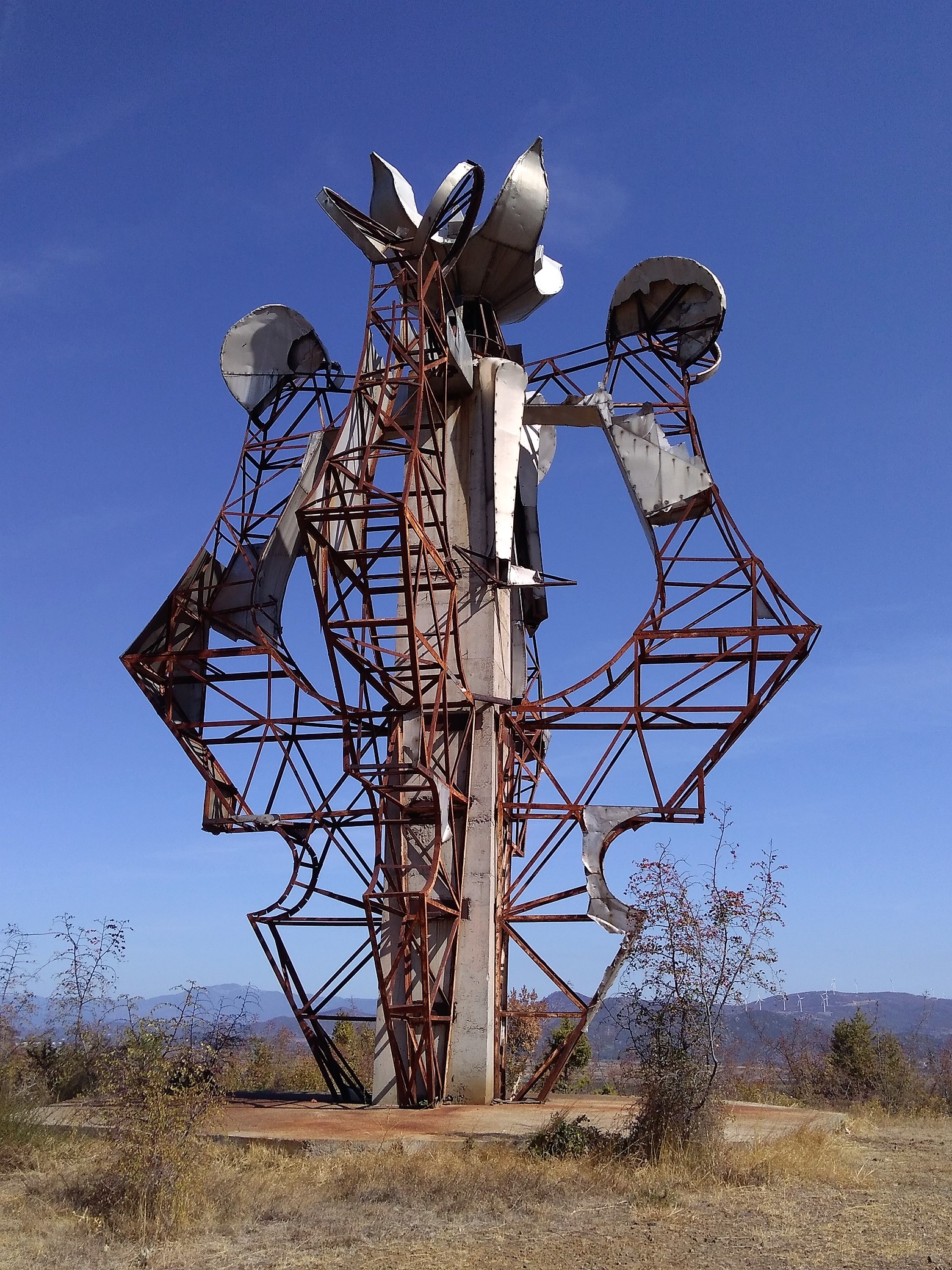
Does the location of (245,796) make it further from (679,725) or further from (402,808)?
(679,725)

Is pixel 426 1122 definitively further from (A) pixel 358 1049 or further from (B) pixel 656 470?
(A) pixel 358 1049

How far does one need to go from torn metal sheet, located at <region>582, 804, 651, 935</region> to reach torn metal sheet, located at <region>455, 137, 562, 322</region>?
11123mm

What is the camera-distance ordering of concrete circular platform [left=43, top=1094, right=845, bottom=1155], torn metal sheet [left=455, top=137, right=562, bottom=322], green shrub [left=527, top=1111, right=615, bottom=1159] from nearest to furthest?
green shrub [left=527, top=1111, right=615, bottom=1159], concrete circular platform [left=43, top=1094, right=845, bottom=1155], torn metal sheet [left=455, top=137, right=562, bottom=322]

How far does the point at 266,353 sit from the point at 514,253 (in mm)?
5427

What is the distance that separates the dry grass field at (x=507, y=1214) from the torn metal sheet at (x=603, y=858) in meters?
5.05

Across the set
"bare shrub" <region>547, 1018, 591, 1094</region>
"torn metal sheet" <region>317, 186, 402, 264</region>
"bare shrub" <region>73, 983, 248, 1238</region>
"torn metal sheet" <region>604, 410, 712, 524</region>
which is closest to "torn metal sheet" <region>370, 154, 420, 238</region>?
"torn metal sheet" <region>317, 186, 402, 264</region>

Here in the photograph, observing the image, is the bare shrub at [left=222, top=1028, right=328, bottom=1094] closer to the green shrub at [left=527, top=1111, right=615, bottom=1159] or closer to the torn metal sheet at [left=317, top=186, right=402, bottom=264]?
the green shrub at [left=527, top=1111, right=615, bottom=1159]

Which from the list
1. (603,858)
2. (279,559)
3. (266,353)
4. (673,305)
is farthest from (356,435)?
(603,858)

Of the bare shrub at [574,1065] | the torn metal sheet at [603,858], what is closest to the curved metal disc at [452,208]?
the torn metal sheet at [603,858]

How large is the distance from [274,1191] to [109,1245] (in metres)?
2.13

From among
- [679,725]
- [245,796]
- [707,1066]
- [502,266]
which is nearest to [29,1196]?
[707,1066]

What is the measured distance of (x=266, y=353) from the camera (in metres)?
23.8

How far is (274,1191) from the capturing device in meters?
12.2

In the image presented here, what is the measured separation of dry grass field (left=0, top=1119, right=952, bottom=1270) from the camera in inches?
391
